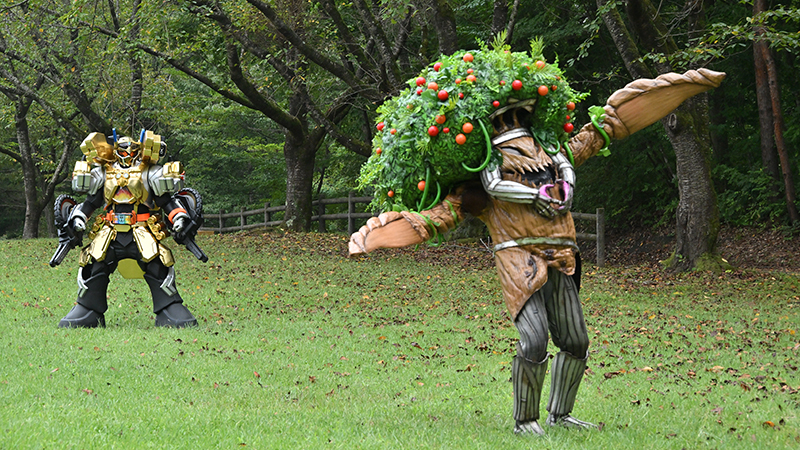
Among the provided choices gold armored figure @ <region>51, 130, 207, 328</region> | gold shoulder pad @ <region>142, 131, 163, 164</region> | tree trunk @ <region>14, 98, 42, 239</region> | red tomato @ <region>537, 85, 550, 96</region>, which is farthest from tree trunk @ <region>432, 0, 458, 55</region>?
tree trunk @ <region>14, 98, 42, 239</region>

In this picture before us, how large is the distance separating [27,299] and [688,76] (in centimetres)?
1044

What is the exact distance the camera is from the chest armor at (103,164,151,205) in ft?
29.6

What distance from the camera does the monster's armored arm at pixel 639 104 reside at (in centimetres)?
513

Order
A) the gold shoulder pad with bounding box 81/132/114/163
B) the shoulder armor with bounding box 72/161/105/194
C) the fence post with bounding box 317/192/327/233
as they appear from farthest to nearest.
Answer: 1. the fence post with bounding box 317/192/327/233
2. the gold shoulder pad with bounding box 81/132/114/163
3. the shoulder armor with bounding box 72/161/105/194

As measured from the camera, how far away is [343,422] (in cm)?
545

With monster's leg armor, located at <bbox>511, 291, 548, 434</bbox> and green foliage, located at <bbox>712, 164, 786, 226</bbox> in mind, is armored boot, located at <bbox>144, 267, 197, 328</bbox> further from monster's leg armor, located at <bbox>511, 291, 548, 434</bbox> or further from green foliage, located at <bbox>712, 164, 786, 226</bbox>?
green foliage, located at <bbox>712, 164, 786, 226</bbox>

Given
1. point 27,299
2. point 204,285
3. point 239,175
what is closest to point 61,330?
point 27,299

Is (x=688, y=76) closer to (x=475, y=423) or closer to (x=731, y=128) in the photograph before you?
(x=475, y=423)

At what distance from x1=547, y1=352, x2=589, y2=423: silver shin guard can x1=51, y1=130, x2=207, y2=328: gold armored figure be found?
5492 mm

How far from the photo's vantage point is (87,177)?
29.1ft

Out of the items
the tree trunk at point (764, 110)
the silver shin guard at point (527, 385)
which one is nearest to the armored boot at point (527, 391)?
the silver shin guard at point (527, 385)

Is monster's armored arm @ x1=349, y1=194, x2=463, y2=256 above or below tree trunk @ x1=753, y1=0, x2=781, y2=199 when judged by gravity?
below

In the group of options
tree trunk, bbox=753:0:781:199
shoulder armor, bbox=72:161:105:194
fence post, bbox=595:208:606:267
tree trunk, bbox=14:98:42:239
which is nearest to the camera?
shoulder armor, bbox=72:161:105:194

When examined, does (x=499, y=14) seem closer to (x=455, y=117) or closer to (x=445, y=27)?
(x=445, y=27)
